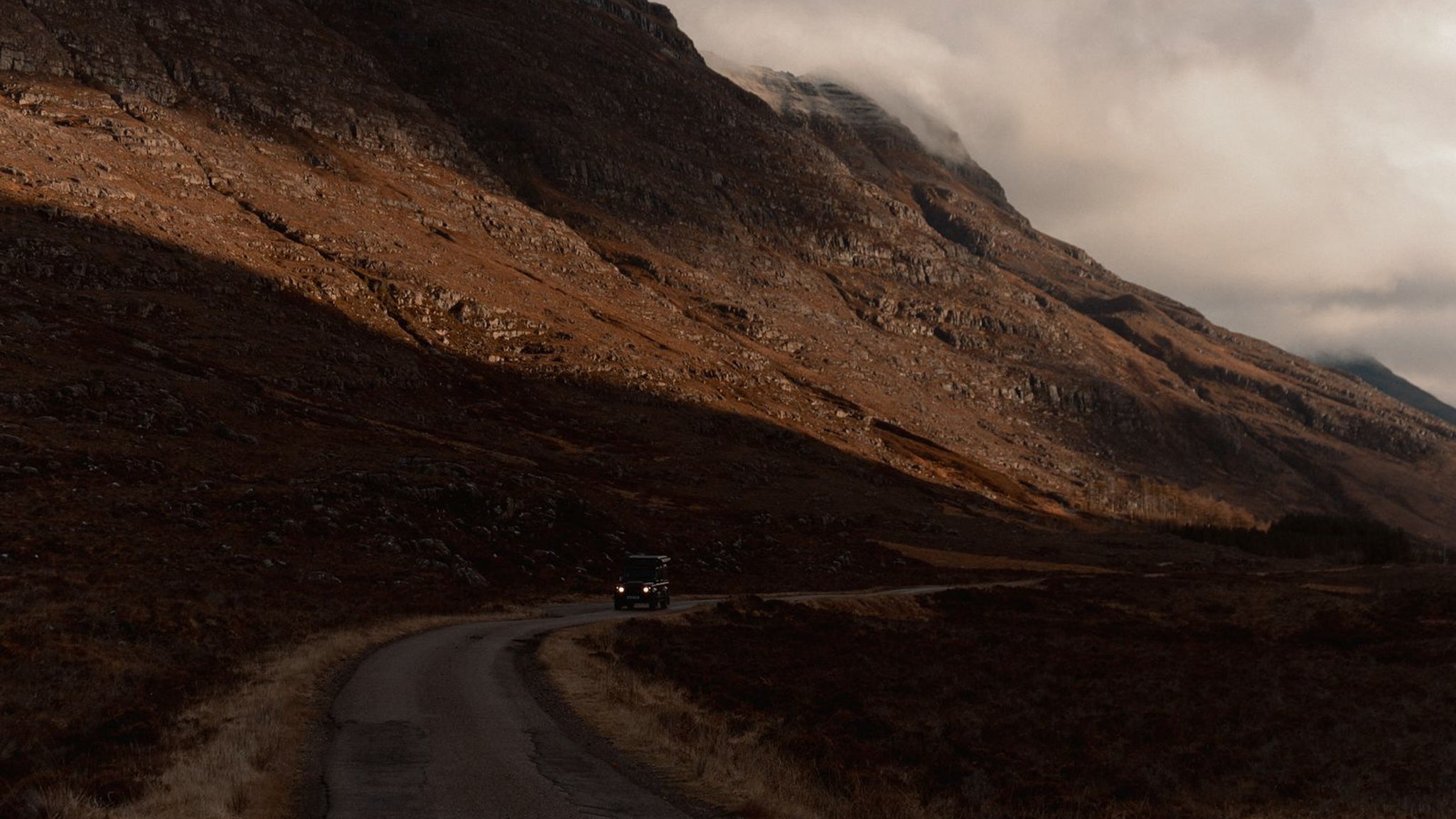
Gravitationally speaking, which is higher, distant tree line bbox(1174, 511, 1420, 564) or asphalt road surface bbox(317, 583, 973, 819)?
distant tree line bbox(1174, 511, 1420, 564)

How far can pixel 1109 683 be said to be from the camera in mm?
32938

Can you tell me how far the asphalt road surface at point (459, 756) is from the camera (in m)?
12.5

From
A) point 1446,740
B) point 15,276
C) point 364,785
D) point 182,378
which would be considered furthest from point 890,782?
point 15,276

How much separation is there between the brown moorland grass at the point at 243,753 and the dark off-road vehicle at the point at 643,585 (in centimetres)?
2091

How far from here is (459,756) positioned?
49.7 ft

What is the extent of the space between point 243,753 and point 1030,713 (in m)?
21.2

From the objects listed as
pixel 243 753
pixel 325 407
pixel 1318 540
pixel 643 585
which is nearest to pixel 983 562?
pixel 643 585

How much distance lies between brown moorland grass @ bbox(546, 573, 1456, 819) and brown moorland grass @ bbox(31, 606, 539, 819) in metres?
6.01

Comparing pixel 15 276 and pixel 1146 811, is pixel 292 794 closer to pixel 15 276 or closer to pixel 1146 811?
pixel 1146 811

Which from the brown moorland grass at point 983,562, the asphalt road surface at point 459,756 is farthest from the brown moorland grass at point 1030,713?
the brown moorland grass at point 983,562

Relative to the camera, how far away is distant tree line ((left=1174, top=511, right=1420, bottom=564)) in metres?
148

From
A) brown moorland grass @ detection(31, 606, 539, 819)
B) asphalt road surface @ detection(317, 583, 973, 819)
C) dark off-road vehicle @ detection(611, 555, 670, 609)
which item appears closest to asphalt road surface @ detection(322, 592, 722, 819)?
asphalt road surface @ detection(317, 583, 973, 819)

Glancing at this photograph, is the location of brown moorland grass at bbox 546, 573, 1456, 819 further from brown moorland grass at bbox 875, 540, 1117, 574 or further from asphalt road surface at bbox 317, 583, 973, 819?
brown moorland grass at bbox 875, 540, 1117, 574

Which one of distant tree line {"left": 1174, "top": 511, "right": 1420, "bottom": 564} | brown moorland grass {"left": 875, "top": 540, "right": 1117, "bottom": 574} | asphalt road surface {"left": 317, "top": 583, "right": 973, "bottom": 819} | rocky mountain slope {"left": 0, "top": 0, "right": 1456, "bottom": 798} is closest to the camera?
asphalt road surface {"left": 317, "top": 583, "right": 973, "bottom": 819}
